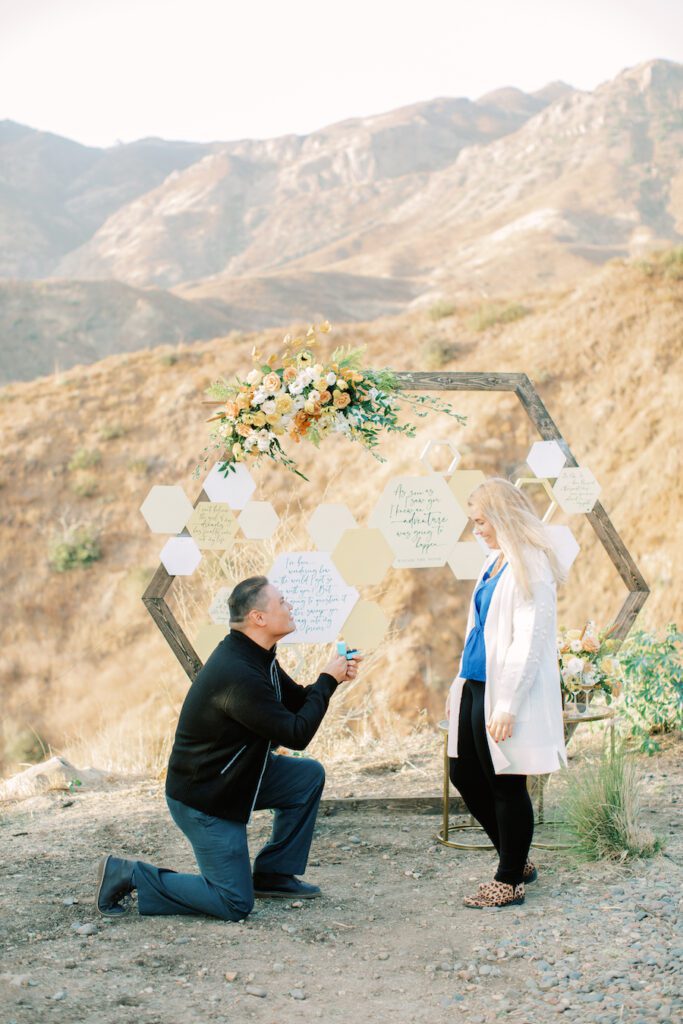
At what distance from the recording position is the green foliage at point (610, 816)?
4.02 m

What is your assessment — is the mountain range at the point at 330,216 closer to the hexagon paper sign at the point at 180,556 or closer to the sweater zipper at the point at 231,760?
the hexagon paper sign at the point at 180,556

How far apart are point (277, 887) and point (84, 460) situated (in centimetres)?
1430

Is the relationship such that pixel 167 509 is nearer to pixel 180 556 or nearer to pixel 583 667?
pixel 180 556

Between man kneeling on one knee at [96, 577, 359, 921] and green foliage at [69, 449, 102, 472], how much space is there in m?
14.2

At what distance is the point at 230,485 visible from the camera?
455cm

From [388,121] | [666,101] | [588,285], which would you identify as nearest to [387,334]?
[588,285]

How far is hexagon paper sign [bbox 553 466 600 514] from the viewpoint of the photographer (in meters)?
5.10

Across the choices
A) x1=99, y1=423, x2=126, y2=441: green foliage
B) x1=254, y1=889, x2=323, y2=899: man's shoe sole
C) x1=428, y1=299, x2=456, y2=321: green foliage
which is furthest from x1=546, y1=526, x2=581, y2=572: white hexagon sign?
x1=428, y1=299, x2=456, y2=321: green foliage

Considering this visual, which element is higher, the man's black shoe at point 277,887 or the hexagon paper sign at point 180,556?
the hexagon paper sign at point 180,556

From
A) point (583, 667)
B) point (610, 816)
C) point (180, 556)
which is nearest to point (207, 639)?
point (180, 556)

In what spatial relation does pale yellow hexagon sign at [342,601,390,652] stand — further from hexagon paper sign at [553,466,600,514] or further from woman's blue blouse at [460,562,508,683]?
hexagon paper sign at [553,466,600,514]

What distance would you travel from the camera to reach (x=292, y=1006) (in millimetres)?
2859

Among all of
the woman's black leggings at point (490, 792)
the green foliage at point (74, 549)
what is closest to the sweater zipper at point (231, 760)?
the woman's black leggings at point (490, 792)

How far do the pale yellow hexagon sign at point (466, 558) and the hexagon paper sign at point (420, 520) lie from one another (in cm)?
4
